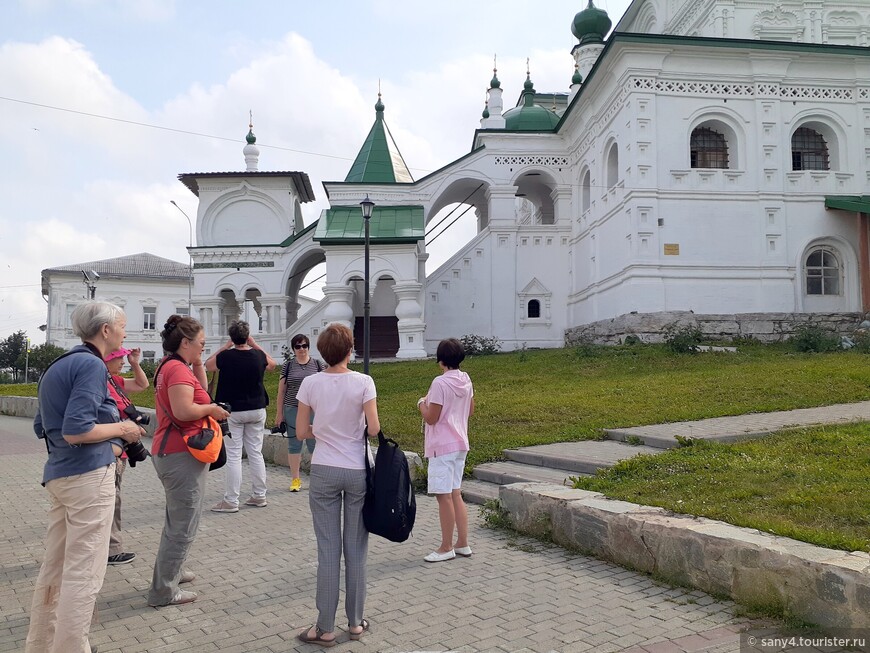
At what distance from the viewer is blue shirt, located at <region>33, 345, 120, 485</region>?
3.63m

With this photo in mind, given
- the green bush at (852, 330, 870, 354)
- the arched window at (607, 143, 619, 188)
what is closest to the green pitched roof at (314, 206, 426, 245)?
the arched window at (607, 143, 619, 188)

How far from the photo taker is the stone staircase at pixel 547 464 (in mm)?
8062

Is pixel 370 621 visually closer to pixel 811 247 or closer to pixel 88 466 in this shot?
pixel 88 466

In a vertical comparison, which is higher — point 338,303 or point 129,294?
point 129,294

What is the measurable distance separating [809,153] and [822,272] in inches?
154

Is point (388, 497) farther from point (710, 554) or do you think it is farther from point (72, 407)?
point (710, 554)

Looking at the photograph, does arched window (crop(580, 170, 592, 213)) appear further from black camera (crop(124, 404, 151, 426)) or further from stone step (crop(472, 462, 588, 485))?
black camera (crop(124, 404, 151, 426))

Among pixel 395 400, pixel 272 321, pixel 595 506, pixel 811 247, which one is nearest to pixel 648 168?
pixel 811 247

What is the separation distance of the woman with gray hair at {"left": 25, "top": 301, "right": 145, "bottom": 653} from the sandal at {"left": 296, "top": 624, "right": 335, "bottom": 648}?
1.12 meters

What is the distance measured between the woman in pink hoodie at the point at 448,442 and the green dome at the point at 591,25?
29786mm

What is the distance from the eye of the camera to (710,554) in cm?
465

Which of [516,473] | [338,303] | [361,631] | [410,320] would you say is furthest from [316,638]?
[338,303]

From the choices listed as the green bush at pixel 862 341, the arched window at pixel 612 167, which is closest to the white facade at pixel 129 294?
the arched window at pixel 612 167

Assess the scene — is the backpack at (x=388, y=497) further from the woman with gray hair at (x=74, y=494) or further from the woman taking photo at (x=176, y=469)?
the woman with gray hair at (x=74, y=494)
